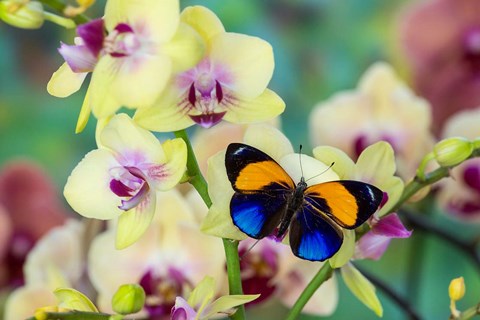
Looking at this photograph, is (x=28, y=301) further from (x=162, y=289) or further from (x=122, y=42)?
(x=122, y=42)

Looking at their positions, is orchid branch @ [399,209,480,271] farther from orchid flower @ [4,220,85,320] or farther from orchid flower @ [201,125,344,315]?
orchid flower @ [4,220,85,320]

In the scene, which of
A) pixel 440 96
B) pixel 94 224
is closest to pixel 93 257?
pixel 94 224

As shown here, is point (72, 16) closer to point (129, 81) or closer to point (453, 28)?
point (129, 81)

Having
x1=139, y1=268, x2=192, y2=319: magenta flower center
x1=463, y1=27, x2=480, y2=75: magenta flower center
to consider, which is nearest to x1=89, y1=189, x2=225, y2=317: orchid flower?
x1=139, y1=268, x2=192, y2=319: magenta flower center

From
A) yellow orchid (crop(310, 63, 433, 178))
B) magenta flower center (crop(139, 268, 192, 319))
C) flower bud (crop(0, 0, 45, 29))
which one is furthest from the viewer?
yellow orchid (crop(310, 63, 433, 178))

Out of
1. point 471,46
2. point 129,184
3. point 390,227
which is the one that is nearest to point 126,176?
point 129,184

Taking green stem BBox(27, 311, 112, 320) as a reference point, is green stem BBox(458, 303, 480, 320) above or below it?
below
